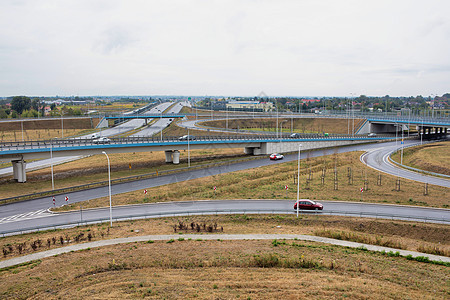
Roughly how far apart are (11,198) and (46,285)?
2694 cm

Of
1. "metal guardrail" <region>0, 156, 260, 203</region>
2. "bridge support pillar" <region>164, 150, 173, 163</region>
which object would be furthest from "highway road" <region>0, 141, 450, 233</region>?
"bridge support pillar" <region>164, 150, 173, 163</region>

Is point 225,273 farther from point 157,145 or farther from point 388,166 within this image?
point 157,145

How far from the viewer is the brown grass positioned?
18375 millimetres

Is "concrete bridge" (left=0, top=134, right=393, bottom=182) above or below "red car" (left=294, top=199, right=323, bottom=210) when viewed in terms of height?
above

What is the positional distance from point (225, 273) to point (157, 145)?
159 ft

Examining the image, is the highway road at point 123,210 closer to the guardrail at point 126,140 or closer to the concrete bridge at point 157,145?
the concrete bridge at point 157,145

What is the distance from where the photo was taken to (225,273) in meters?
20.8

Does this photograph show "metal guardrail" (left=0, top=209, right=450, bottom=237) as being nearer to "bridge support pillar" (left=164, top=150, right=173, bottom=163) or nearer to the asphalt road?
the asphalt road

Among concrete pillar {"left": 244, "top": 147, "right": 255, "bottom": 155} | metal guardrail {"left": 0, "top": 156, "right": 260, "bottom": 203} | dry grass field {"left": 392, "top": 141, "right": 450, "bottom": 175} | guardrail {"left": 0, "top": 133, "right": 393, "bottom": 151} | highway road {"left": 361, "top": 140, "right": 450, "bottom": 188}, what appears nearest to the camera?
metal guardrail {"left": 0, "top": 156, "right": 260, "bottom": 203}

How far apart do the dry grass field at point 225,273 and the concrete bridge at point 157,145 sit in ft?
95.9

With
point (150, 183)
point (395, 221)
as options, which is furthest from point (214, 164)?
point (395, 221)

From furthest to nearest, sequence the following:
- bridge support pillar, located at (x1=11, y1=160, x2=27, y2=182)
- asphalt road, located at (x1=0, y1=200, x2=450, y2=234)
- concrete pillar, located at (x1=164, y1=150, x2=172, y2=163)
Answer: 1. concrete pillar, located at (x1=164, y1=150, x2=172, y2=163)
2. bridge support pillar, located at (x1=11, y1=160, x2=27, y2=182)
3. asphalt road, located at (x1=0, y1=200, x2=450, y2=234)

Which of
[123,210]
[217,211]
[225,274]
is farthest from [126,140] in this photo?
[225,274]

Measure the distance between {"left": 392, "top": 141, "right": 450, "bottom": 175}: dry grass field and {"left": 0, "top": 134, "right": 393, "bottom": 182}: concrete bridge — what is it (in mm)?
19351
